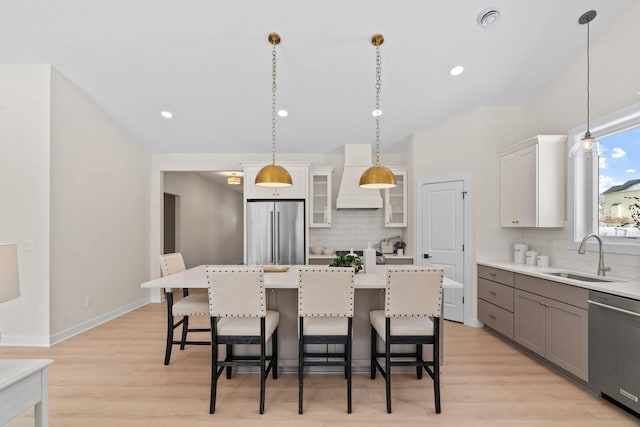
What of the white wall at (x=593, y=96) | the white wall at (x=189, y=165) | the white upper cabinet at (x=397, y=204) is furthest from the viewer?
the white wall at (x=189, y=165)

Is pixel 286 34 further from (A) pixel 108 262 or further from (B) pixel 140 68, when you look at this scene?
Answer: (A) pixel 108 262

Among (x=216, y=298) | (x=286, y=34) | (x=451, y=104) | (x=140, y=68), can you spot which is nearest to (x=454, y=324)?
(x=451, y=104)

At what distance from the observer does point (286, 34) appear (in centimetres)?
326

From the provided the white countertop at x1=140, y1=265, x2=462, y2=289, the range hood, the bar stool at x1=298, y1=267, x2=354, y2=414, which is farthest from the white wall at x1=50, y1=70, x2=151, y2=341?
the range hood

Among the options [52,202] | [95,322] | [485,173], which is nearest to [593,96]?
[485,173]

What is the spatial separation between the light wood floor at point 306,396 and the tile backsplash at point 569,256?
1.16m

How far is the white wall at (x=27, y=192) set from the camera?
3613 mm

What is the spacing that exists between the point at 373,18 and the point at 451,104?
191 cm

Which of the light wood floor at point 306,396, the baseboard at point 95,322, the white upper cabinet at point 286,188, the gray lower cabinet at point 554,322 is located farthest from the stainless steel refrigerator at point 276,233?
Result: the gray lower cabinet at point 554,322

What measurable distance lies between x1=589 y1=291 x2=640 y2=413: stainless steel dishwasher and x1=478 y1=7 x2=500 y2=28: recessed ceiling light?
8.65 feet

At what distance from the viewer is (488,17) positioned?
3.03 metres

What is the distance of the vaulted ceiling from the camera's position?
2992 mm

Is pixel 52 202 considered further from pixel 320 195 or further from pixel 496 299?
pixel 496 299

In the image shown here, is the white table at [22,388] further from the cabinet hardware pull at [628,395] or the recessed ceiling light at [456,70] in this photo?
the recessed ceiling light at [456,70]
